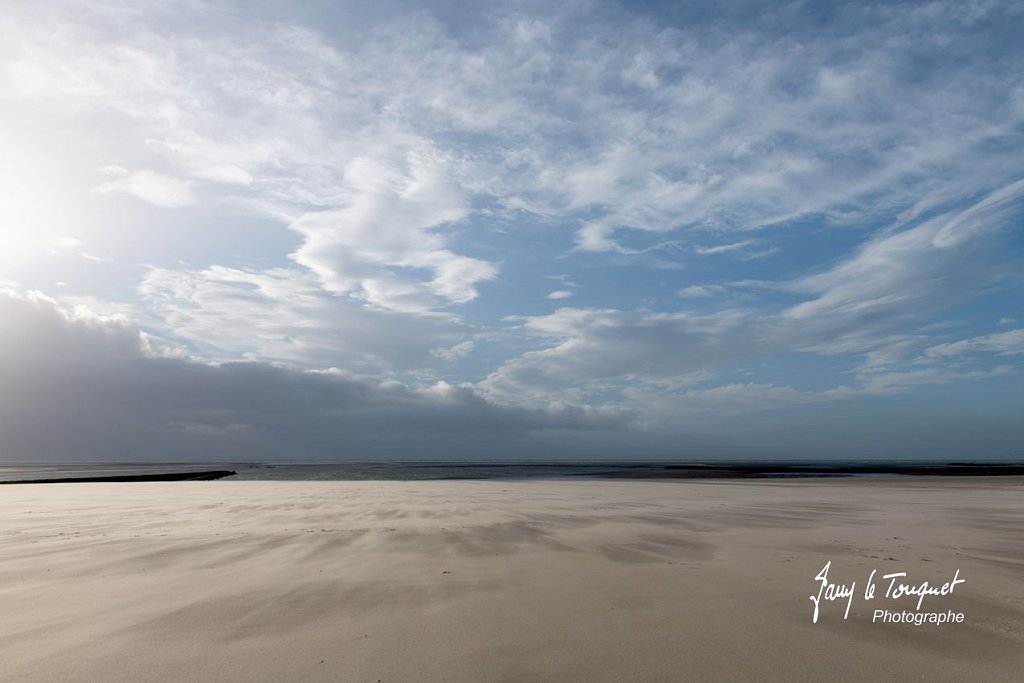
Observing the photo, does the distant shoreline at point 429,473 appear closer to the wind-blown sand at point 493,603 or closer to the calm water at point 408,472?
the calm water at point 408,472

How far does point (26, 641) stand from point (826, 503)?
841 inches

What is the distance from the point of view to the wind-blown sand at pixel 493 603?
14.8 feet

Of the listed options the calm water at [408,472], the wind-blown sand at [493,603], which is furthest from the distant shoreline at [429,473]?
the wind-blown sand at [493,603]

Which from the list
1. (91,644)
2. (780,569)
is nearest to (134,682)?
(91,644)

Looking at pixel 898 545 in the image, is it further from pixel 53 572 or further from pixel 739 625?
pixel 53 572

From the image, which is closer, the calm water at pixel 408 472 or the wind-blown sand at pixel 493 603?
the wind-blown sand at pixel 493 603

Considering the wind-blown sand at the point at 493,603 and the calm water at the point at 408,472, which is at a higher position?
the wind-blown sand at the point at 493,603

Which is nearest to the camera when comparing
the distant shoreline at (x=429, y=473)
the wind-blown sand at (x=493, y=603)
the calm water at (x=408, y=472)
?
the wind-blown sand at (x=493, y=603)

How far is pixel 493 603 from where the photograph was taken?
6.24 m

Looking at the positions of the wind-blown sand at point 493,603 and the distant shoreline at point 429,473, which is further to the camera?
the distant shoreline at point 429,473

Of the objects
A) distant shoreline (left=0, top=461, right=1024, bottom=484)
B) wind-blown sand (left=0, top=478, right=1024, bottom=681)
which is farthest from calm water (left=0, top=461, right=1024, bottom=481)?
wind-blown sand (left=0, top=478, right=1024, bottom=681)

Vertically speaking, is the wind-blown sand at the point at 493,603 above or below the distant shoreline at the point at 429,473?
above

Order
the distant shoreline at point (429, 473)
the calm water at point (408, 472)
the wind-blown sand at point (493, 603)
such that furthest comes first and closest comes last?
1. the calm water at point (408, 472)
2. the distant shoreline at point (429, 473)
3. the wind-blown sand at point (493, 603)

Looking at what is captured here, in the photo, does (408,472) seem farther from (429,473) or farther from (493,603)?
(493,603)
